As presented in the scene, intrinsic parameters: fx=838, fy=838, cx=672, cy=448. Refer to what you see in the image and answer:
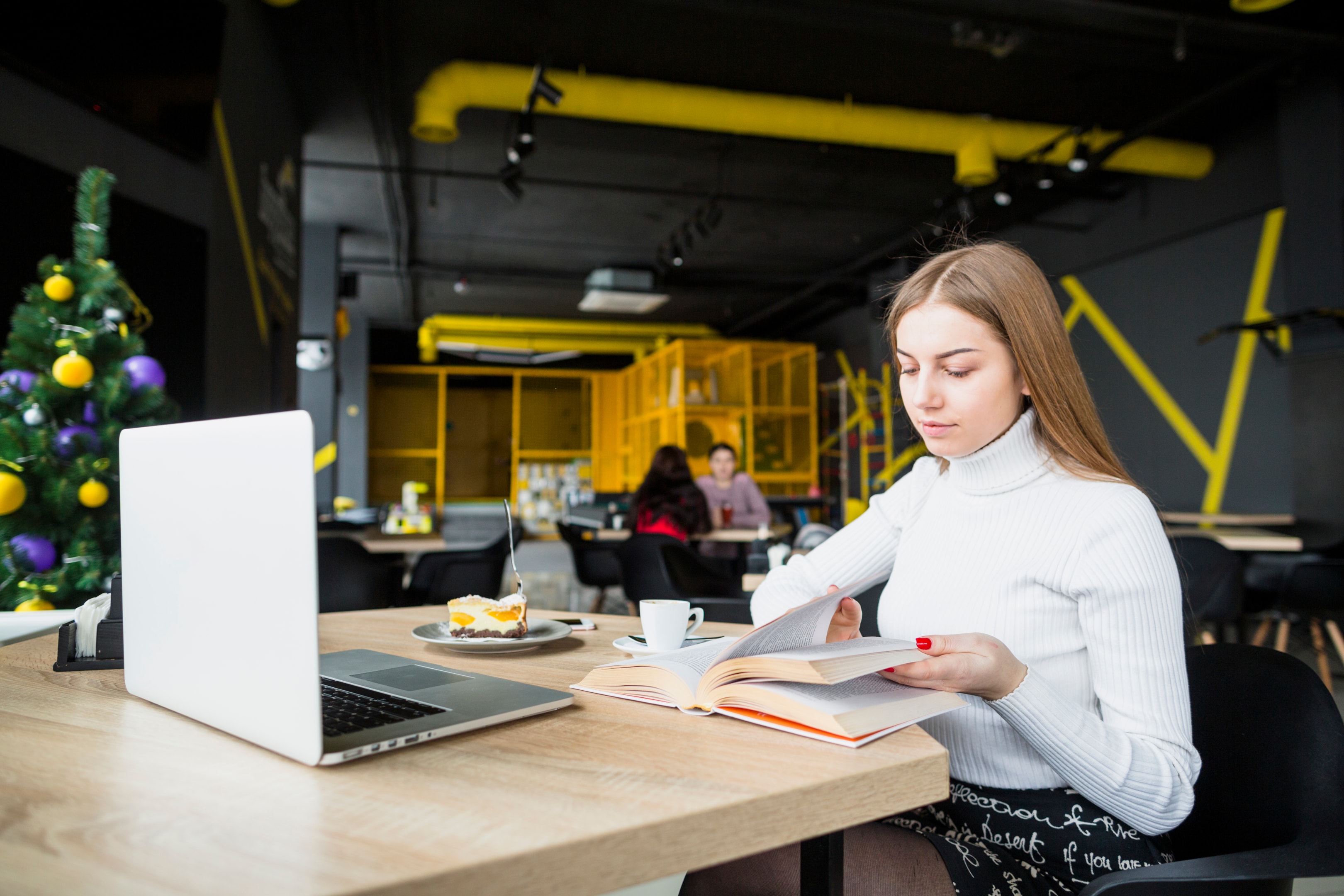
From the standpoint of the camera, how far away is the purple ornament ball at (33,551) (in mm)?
2092

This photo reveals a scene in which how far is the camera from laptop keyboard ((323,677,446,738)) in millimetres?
764

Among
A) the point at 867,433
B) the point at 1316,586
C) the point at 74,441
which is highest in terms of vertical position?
the point at 867,433

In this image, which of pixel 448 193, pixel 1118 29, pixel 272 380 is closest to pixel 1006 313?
pixel 1118 29

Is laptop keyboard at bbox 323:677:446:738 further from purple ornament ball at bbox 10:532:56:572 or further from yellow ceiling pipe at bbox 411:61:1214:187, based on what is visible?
yellow ceiling pipe at bbox 411:61:1214:187

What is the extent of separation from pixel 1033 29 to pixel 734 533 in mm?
3163

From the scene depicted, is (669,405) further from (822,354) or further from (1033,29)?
(1033,29)

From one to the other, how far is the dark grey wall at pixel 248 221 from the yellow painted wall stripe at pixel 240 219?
0.14ft

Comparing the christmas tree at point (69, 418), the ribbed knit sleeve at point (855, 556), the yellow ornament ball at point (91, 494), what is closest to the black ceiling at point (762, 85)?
the christmas tree at point (69, 418)

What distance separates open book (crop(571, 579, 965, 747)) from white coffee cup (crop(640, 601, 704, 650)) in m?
0.18

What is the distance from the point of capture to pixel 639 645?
50.0 inches

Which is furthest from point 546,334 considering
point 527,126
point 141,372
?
point 141,372

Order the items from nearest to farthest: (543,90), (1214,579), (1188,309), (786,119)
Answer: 1. (1214,579)
2. (543,90)
3. (786,119)
4. (1188,309)

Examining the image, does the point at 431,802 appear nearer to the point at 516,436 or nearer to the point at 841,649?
the point at 841,649

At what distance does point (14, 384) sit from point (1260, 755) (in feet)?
8.89
